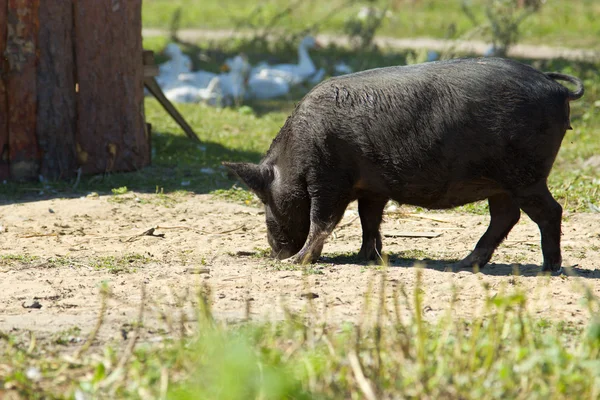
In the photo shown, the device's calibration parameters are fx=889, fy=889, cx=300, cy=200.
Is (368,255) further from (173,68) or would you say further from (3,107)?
(173,68)

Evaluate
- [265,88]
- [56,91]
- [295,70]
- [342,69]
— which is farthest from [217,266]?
[342,69]

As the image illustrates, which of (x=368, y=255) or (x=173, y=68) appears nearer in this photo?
(x=368, y=255)

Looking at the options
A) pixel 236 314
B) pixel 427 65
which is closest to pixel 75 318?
pixel 236 314

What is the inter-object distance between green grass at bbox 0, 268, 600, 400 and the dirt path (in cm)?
946

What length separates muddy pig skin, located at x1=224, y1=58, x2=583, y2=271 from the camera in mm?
5070

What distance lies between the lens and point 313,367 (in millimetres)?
3205

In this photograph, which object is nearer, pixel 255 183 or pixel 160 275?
pixel 160 275

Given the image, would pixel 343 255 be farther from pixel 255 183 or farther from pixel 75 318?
pixel 75 318

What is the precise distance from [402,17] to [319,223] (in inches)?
596

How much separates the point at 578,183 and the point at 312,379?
5413mm

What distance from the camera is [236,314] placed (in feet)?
14.1

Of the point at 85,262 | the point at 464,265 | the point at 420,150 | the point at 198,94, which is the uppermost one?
the point at 420,150

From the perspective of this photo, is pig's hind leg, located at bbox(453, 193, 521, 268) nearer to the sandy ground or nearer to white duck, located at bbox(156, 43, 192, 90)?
the sandy ground

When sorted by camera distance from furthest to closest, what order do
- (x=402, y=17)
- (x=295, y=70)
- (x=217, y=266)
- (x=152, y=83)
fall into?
(x=402, y=17)
(x=295, y=70)
(x=152, y=83)
(x=217, y=266)
